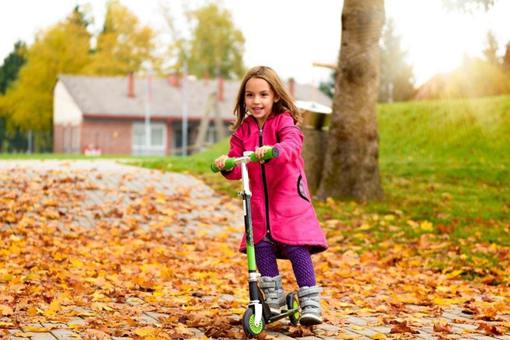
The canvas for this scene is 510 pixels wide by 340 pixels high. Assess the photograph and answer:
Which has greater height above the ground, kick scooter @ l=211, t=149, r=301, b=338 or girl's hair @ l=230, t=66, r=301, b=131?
girl's hair @ l=230, t=66, r=301, b=131

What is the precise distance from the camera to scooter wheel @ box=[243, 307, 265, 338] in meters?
5.09

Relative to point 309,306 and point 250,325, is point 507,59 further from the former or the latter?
point 250,325

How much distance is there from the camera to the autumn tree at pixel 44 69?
61.0m

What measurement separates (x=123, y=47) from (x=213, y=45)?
11516 mm

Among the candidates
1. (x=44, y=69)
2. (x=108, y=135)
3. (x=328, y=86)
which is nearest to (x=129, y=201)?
(x=108, y=135)

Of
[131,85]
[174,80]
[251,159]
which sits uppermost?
[174,80]

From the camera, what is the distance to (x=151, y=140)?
199ft

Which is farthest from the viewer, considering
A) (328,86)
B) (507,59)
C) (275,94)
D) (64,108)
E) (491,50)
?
(328,86)

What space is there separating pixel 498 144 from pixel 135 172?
8662 mm

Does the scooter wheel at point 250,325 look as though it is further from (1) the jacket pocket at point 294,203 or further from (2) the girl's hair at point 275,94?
(2) the girl's hair at point 275,94

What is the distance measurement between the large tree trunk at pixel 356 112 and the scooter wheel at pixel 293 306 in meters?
8.17

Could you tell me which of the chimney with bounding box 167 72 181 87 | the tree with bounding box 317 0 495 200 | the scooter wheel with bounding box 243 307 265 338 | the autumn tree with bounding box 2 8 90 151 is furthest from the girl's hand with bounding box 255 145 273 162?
the autumn tree with bounding box 2 8 90 151

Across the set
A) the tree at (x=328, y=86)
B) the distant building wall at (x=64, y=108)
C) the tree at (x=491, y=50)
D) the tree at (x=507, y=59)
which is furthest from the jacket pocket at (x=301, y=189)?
the tree at (x=328, y=86)

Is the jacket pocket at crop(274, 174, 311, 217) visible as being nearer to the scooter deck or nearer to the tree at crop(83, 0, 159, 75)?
the scooter deck
